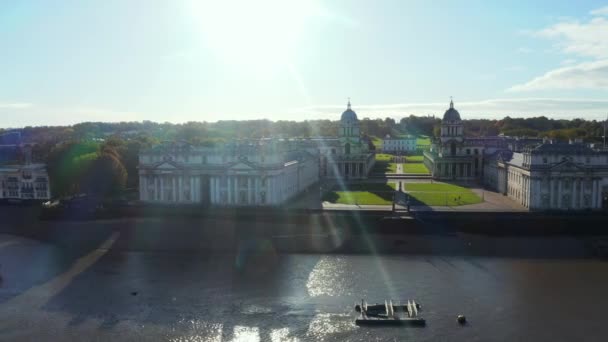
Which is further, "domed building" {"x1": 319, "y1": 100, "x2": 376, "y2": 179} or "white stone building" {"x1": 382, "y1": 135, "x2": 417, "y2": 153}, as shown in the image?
"white stone building" {"x1": 382, "y1": 135, "x2": 417, "y2": 153}

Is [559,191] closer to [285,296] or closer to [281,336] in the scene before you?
[285,296]

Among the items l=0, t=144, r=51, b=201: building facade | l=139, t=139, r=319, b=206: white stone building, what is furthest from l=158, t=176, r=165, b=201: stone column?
l=0, t=144, r=51, b=201: building facade

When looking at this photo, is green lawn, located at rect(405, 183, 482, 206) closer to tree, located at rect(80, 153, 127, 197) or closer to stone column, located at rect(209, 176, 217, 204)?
stone column, located at rect(209, 176, 217, 204)

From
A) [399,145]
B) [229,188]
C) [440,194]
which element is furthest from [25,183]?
[399,145]

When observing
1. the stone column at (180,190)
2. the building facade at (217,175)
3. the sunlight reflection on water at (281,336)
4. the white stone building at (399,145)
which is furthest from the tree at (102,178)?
the white stone building at (399,145)

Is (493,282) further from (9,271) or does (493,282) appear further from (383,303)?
(9,271)

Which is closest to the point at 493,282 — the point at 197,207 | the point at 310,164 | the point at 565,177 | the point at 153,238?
the point at 565,177
